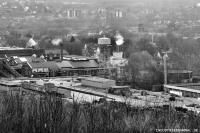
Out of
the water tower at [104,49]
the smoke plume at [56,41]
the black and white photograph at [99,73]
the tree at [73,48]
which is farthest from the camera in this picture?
the smoke plume at [56,41]

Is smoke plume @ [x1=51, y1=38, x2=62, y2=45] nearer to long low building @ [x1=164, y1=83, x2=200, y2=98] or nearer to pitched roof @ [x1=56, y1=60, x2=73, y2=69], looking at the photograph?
pitched roof @ [x1=56, y1=60, x2=73, y2=69]

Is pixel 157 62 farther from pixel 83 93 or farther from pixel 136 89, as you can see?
pixel 83 93

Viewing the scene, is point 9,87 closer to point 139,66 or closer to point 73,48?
point 139,66

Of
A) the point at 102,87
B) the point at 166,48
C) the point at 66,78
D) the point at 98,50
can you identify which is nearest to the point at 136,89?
the point at 102,87

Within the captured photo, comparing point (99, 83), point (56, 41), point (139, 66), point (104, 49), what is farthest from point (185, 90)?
point (56, 41)

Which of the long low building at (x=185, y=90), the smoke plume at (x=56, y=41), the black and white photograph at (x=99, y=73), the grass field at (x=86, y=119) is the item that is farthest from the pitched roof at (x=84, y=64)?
the grass field at (x=86, y=119)

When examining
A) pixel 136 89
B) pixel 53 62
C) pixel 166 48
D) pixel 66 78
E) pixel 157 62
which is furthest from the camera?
pixel 166 48

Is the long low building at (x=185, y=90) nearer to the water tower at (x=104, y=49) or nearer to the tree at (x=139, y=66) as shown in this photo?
the tree at (x=139, y=66)

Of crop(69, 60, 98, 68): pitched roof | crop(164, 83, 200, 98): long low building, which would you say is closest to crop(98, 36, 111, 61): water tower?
crop(69, 60, 98, 68): pitched roof
